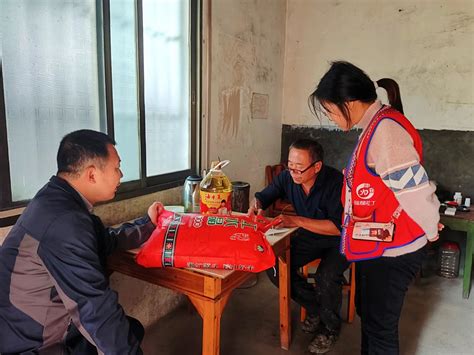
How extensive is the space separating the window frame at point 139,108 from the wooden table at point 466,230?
1894 millimetres

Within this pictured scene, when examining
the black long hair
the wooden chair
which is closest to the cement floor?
the wooden chair

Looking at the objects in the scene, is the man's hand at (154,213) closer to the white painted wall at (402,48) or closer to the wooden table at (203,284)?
the wooden table at (203,284)

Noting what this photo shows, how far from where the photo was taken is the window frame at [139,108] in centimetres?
138

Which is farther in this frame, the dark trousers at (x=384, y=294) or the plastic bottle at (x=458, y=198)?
the plastic bottle at (x=458, y=198)

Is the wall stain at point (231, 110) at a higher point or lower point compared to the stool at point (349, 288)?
higher

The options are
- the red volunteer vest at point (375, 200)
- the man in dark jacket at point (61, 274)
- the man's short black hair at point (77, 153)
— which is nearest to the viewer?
the man in dark jacket at point (61, 274)

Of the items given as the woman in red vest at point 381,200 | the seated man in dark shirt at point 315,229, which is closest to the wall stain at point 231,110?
the seated man in dark shirt at point 315,229

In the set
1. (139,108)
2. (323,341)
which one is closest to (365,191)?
(323,341)

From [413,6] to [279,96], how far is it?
4.25 feet

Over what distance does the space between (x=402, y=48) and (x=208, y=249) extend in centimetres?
268

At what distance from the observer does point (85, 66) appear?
5.44ft

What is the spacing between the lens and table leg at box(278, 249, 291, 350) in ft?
6.04

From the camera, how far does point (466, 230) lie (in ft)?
8.80

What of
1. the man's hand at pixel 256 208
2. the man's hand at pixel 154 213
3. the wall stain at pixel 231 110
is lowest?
the man's hand at pixel 256 208
